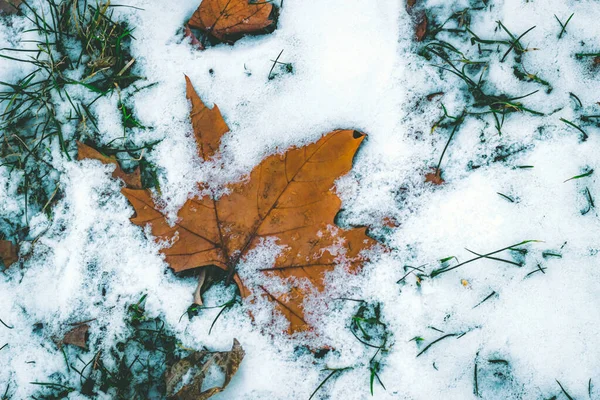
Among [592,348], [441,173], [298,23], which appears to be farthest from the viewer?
[298,23]

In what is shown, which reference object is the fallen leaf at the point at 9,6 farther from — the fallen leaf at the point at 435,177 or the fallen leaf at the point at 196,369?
the fallen leaf at the point at 435,177

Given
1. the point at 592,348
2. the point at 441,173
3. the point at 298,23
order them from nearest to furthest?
the point at 592,348 < the point at 441,173 < the point at 298,23

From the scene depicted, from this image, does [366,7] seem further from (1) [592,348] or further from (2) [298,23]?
(1) [592,348]

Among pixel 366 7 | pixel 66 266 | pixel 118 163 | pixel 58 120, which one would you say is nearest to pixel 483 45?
pixel 366 7

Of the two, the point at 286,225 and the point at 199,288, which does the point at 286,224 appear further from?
the point at 199,288

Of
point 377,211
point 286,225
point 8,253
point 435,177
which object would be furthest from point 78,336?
point 435,177
